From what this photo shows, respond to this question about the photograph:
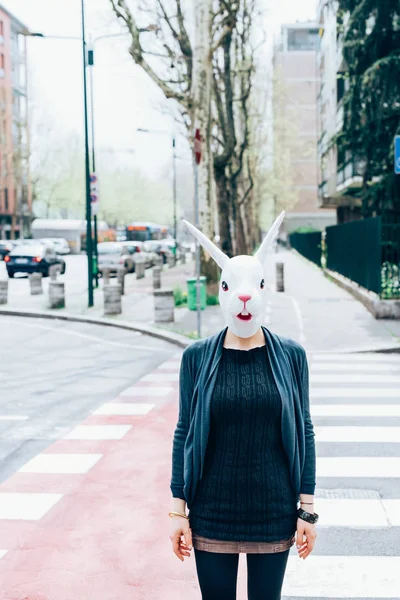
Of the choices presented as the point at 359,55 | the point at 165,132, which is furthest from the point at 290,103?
the point at 359,55

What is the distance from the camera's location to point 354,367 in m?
12.5

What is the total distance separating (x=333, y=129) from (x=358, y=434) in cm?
4311

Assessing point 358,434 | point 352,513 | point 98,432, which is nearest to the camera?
point 352,513

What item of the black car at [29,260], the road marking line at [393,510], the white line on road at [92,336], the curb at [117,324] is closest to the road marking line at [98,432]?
the road marking line at [393,510]

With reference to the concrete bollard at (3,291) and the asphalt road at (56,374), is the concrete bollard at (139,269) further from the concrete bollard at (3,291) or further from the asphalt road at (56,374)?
the asphalt road at (56,374)

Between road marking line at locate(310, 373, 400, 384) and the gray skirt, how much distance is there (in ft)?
27.1

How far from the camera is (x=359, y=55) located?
76.0 feet

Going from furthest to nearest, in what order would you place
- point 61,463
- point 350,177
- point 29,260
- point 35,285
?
1. point 29,260
2. point 350,177
3. point 35,285
4. point 61,463

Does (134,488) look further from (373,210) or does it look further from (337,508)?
(373,210)

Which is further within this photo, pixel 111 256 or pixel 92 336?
pixel 111 256

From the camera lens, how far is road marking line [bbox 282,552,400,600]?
4.48 metres

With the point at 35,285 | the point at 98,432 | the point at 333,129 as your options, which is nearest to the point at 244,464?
the point at 98,432

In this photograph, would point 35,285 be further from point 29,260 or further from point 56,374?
point 56,374

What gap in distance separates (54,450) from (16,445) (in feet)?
1.60
